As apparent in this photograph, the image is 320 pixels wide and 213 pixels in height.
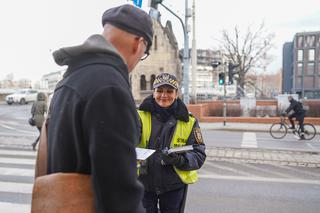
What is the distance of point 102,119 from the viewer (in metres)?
1.31

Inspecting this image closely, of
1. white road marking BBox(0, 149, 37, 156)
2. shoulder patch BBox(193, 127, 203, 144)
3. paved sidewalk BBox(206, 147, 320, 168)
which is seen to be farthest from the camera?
white road marking BBox(0, 149, 37, 156)

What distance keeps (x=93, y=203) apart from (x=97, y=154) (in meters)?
0.23

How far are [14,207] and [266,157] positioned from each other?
Result: 6635mm

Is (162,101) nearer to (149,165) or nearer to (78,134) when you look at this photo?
(149,165)

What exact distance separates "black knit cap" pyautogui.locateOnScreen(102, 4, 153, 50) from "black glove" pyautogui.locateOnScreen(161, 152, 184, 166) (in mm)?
1345

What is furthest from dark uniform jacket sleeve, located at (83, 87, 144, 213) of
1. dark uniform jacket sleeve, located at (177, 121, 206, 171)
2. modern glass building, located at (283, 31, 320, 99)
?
modern glass building, located at (283, 31, 320, 99)

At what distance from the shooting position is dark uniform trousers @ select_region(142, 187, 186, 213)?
9.34 feet

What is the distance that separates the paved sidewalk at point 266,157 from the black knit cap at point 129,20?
7996mm

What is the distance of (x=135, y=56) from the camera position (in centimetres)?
159

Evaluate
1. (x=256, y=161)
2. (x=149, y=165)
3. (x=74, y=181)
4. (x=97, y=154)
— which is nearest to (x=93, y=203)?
(x=74, y=181)

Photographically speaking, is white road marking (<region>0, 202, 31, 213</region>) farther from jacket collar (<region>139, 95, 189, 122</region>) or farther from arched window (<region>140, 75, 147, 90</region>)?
arched window (<region>140, 75, 147, 90</region>)

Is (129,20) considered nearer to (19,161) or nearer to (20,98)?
(19,161)

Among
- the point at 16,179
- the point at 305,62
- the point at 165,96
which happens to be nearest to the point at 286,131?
the point at 16,179

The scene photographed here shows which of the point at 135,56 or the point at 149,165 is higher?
the point at 135,56
